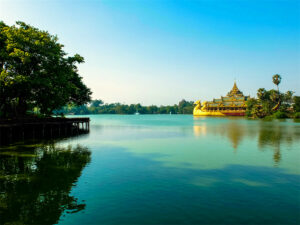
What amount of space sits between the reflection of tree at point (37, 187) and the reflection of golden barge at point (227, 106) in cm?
13792

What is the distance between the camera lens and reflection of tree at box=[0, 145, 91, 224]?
28.5 ft

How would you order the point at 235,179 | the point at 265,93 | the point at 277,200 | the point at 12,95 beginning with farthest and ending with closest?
1. the point at 265,93
2. the point at 12,95
3. the point at 235,179
4. the point at 277,200

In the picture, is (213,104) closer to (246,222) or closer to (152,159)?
(152,159)

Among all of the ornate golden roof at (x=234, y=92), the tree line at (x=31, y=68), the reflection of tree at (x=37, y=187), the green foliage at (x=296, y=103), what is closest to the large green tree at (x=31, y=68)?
the tree line at (x=31, y=68)

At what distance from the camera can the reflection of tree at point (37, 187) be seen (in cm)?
867

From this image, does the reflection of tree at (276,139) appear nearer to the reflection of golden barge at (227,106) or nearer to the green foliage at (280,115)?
the green foliage at (280,115)

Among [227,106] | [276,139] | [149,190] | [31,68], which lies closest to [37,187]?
[149,190]

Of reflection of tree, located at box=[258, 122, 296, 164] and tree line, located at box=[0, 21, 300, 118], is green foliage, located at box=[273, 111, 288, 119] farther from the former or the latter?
tree line, located at box=[0, 21, 300, 118]

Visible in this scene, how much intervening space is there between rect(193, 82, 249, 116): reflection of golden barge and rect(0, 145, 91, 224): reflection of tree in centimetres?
13792

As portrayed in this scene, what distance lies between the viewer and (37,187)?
458 inches

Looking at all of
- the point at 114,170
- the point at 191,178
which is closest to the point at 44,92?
the point at 114,170

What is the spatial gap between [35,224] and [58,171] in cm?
712

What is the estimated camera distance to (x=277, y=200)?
33.2 feet

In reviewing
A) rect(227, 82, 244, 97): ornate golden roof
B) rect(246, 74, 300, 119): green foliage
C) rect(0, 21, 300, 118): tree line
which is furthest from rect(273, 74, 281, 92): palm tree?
rect(0, 21, 300, 118): tree line
